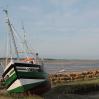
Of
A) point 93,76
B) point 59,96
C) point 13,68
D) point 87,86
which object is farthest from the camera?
point 93,76

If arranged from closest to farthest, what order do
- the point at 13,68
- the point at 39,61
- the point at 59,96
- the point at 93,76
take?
the point at 13,68
the point at 59,96
the point at 39,61
the point at 93,76

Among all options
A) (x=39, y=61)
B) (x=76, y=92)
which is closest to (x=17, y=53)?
(x=39, y=61)

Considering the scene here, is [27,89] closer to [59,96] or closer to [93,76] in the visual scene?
[59,96]

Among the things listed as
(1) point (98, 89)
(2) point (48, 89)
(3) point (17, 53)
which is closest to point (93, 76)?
(1) point (98, 89)

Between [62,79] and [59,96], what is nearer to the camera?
[59,96]

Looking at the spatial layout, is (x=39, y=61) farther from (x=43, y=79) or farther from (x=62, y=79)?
(x=62, y=79)

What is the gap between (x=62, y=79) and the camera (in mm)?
46938

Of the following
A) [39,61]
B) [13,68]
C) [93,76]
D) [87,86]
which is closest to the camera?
[13,68]

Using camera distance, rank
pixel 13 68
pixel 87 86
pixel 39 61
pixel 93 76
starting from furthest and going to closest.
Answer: pixel 93 76 < pixel 87 86 < pixel 39 61 < pixel 13 68

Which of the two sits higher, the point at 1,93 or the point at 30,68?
the point at 30,68

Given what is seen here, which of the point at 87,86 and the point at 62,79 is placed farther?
the point at 62,79

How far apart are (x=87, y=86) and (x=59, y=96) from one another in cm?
728

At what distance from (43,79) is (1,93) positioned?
14.5 ft

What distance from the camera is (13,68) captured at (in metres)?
30.7
